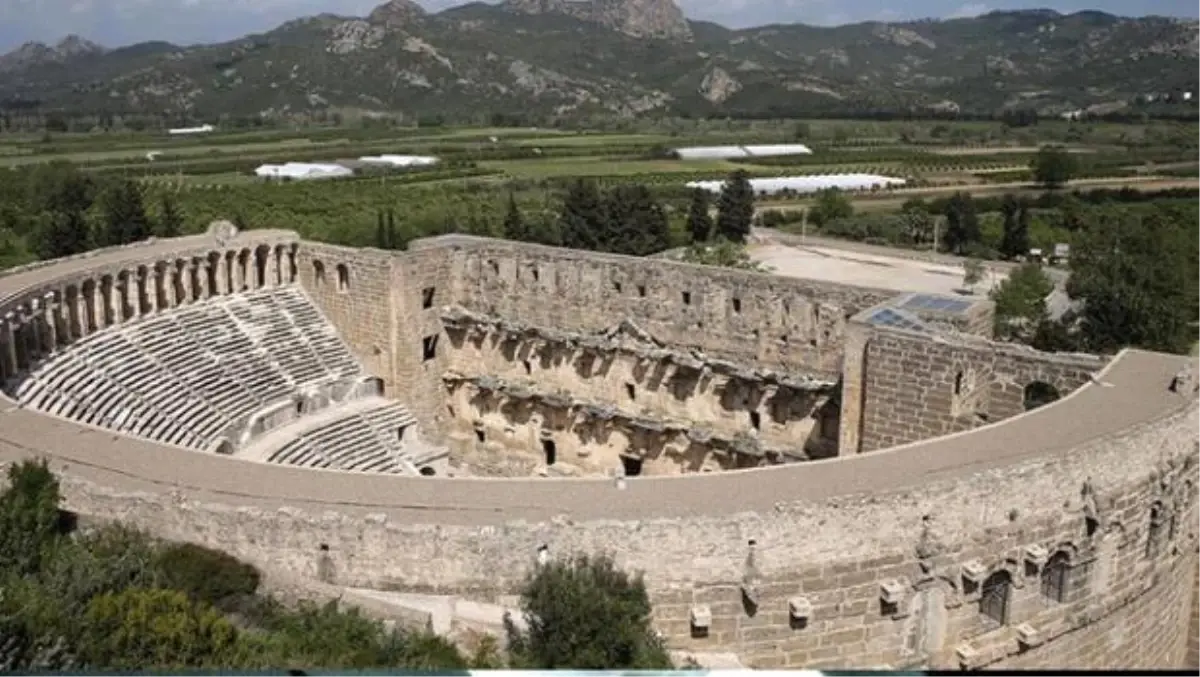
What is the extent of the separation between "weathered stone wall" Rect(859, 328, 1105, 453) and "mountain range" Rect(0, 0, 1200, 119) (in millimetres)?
134223

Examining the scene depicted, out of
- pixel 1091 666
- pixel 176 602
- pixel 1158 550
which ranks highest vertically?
pixel 176 602

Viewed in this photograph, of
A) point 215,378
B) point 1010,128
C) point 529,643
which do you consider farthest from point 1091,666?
point 1010,128

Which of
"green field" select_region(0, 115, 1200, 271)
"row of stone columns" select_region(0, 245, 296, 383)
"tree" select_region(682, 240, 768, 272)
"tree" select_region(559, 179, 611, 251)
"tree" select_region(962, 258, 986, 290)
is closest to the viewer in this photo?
"row of stone columns" select_region(0, 245, 296, 383)

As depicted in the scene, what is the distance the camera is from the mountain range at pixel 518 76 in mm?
153125

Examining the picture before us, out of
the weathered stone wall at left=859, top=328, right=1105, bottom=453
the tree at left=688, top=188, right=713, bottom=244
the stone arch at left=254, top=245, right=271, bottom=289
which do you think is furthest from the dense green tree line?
the tree at left=688, top=188, right=713, bottom=244

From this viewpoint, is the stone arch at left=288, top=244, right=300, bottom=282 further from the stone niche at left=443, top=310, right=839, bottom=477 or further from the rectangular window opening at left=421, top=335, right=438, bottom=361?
the stone niche at left=443, top=310, right=839, bottom=477

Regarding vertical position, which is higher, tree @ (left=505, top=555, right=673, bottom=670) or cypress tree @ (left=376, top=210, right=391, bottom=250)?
cypress tree @ (left=376, top=210, right=391, bottom=250)

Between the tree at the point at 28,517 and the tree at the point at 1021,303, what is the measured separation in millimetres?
25937

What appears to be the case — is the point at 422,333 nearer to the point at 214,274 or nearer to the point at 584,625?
the point at 214,274

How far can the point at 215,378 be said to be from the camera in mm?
26703

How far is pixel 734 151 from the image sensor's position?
11100 cm

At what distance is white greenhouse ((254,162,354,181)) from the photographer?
8006cm

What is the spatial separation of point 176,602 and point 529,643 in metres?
4.01

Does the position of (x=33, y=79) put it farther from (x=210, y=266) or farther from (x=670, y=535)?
(x=670, y=535)
